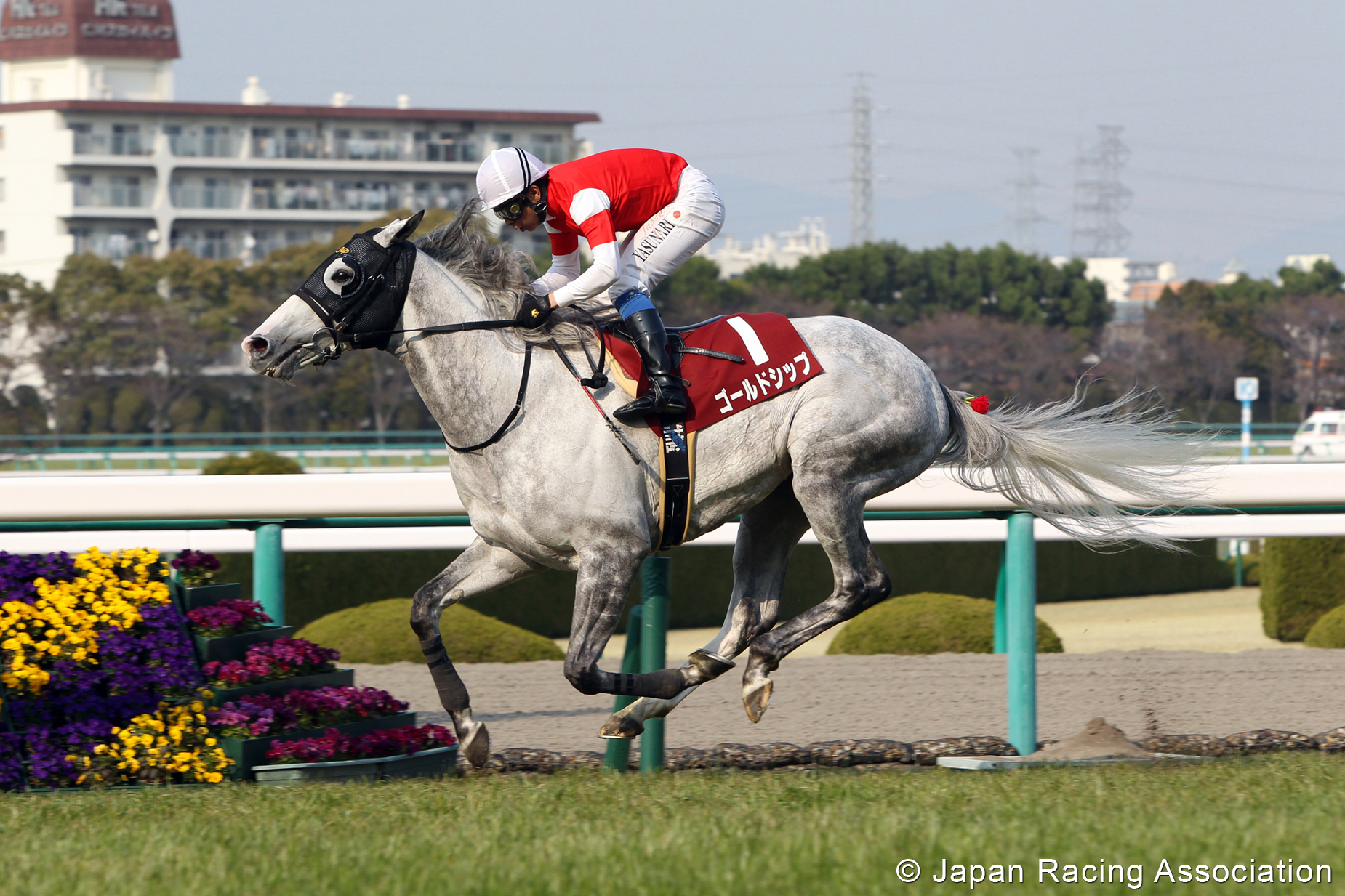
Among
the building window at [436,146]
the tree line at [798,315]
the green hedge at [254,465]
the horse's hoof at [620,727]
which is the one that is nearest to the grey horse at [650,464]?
the horse's hoof at [620,727]

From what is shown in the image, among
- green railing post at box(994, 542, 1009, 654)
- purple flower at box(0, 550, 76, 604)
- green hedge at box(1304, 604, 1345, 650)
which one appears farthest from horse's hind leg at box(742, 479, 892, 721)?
green hedge at box(1304, 604, 1345, 650)

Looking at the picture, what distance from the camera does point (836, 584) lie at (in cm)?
412

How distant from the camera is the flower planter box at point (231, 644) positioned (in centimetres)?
406

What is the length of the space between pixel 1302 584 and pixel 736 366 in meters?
7.38

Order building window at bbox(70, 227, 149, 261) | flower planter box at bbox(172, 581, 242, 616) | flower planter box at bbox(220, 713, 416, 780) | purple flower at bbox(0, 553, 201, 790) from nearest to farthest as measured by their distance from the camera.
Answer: purple flower at bbox(0, 553, 201, 790) → flower planter box at bbox(220, 713, 416, 780) → flower planter box at bbox(172, 581, 242, 616) → building window at bbox(70, 227, 149, 261)

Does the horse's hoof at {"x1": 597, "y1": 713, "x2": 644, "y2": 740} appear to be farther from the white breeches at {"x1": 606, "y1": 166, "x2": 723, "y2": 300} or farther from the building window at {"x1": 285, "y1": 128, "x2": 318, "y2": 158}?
the building window at {"x1": 285, "y1": 128, "x2": 318, "y2": 158}

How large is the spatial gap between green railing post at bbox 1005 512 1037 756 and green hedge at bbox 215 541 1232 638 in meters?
3.94

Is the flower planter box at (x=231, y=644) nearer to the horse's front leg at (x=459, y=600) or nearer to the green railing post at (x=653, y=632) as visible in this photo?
the horse's front leg at (x=459, y=600)

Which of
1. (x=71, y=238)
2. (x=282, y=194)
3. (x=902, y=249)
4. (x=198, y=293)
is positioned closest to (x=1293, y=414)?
(x=902, y=249)

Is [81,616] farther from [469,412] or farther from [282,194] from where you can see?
[282,194]

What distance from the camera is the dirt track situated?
4.96 m

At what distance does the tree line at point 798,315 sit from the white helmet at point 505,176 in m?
34.3

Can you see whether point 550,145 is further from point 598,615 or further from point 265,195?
point 598,615

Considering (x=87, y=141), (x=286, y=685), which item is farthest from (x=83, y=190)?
(x=286, y=685)
